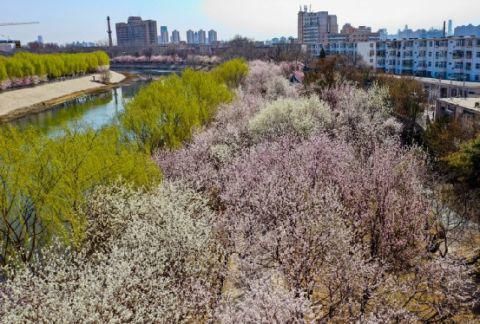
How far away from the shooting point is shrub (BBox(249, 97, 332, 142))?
27.0 m

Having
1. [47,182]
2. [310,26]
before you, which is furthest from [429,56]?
[310,26]

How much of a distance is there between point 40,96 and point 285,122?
5933 centimetres

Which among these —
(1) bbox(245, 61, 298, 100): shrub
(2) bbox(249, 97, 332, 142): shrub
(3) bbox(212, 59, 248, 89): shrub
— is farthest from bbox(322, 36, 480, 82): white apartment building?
(2) bbox(249, 97, 332, 142): shrub

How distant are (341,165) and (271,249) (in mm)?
6860

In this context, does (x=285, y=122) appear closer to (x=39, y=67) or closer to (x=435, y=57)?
(x=435, y=57)

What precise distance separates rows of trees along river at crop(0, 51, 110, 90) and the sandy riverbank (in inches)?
89.0

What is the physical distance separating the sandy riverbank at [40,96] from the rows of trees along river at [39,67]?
2.26 metres

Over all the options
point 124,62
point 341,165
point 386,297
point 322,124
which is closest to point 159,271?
point 386,297

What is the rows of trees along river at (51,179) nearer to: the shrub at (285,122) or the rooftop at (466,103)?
the shrub at (285,122)

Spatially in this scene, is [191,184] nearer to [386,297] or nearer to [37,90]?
[386,297]

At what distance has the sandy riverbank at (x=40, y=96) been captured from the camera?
2445 inches

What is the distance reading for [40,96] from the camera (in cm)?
7344

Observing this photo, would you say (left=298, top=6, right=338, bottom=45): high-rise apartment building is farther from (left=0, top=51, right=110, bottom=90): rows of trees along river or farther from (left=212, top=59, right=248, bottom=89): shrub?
(left=212, top=59, right=248, bottom=89): shrub

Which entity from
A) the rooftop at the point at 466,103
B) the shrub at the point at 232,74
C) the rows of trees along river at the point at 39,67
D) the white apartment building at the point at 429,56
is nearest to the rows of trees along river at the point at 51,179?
the rooftop at the point at 466,103
